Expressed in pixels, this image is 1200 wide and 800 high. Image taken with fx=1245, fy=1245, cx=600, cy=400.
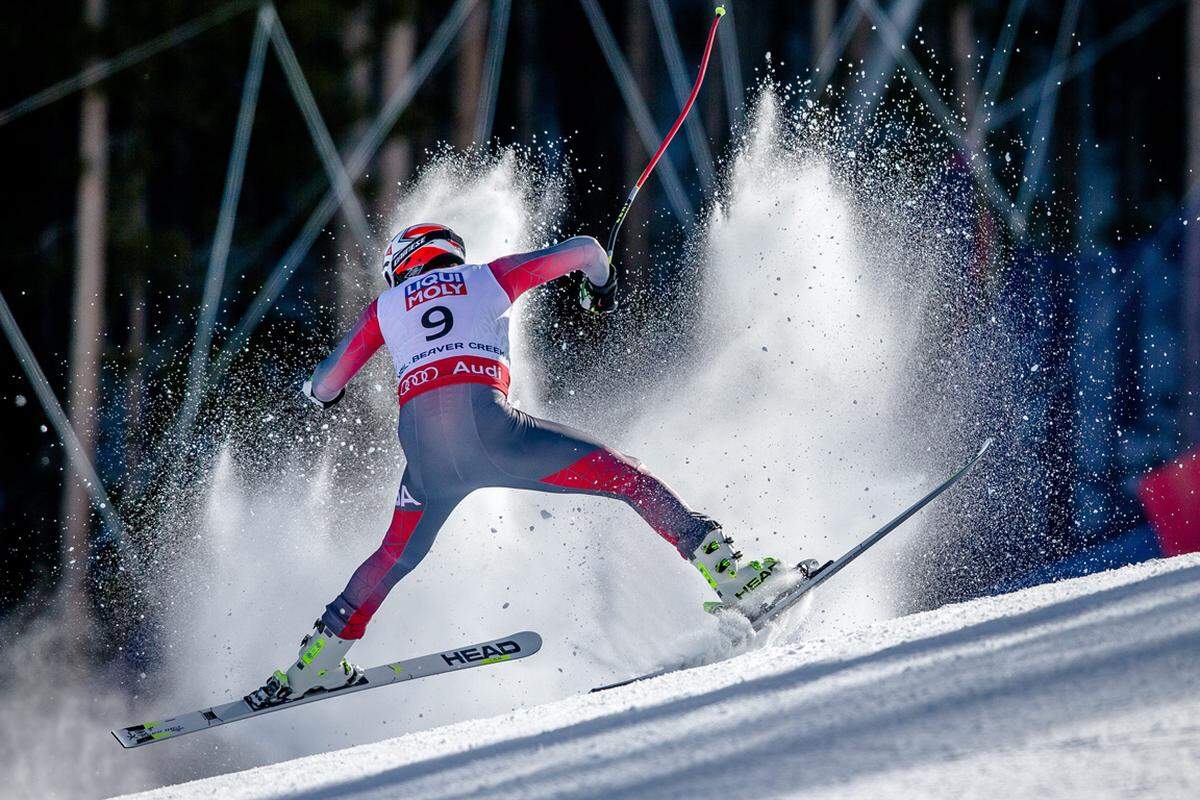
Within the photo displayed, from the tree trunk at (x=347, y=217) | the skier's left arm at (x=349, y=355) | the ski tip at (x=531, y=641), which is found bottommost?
the ski tip at (x=531, y=641)

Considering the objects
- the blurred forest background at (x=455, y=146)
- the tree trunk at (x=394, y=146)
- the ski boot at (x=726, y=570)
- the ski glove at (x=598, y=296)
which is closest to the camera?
the ski boot at (x=726, y=570)

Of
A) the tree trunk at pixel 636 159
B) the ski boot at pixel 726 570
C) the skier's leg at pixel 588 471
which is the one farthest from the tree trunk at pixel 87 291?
the ski boot at pixel 726 570

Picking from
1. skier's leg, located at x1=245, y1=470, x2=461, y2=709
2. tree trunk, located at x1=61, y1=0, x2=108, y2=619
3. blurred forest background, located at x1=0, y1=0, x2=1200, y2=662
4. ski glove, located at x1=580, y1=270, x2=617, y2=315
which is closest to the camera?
skier's leg, located at x1=245, y1=470, x2=461, y2=709

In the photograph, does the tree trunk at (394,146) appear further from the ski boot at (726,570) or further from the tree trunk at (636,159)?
the ski boot at (726,570)

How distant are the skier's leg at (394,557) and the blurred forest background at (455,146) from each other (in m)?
2.79

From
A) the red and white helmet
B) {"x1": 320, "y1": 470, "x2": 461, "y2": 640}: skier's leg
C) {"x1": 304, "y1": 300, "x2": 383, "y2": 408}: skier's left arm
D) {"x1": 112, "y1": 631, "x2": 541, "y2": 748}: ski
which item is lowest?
{"x1": 112, "y1": 631, "x2": 541, "y2": 748}: ski

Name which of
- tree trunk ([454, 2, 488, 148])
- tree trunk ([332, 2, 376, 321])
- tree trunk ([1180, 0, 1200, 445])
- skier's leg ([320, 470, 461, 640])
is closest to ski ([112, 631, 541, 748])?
skier's leg ([320, 470, 461, 640])

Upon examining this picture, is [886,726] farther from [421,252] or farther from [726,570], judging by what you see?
[421,252]

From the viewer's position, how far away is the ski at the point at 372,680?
139 inches

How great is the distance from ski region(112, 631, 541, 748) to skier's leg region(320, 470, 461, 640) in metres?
0.18

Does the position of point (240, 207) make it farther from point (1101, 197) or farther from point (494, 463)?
Result: point (1101, 197)

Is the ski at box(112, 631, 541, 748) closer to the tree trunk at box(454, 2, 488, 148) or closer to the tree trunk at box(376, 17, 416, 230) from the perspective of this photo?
the tree trunk at box(376, 17, 416, 230)

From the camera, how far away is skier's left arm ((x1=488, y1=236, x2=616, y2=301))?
3535 millimetres

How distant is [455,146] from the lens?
6.52 metres
